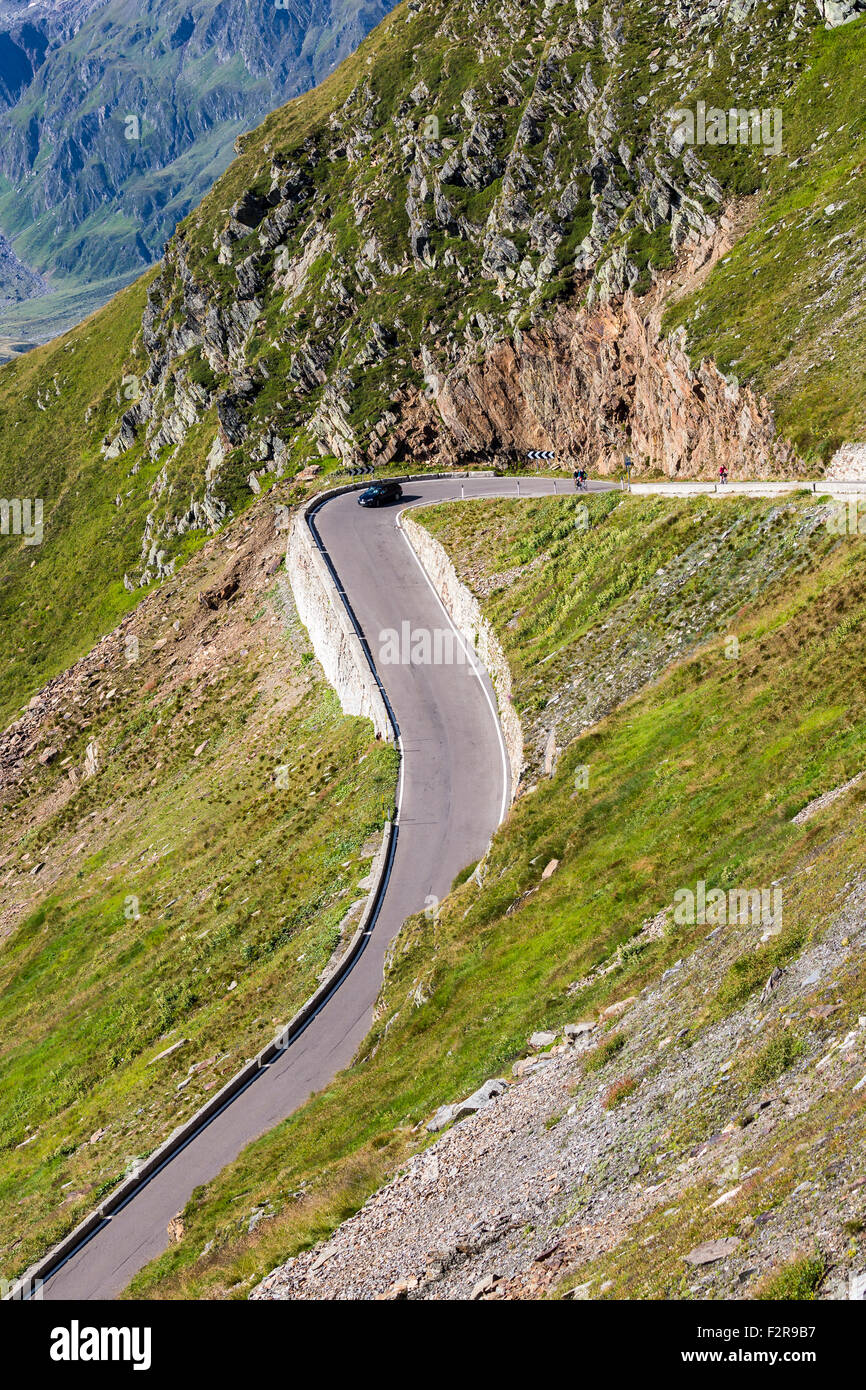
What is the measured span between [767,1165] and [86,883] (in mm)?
49184

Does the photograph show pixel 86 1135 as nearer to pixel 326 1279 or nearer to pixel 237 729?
pixel 326 1279

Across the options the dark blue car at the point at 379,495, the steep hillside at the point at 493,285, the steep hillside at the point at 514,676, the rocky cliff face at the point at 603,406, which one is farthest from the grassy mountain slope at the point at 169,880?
the steep hillside at the point at 493,285

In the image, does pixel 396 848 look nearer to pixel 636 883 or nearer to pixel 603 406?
pixel 636 883

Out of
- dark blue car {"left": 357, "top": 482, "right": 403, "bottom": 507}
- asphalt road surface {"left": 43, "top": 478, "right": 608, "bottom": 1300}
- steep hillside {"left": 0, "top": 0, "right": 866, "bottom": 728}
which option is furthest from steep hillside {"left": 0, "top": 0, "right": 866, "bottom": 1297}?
dark blue car {"left": 357, "top": 482, "right": 403, "bottom": 507}

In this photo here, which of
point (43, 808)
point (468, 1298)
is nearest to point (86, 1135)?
point (468, 1298)

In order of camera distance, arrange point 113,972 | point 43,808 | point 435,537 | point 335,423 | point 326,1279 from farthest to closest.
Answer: point 335,423
point 43,808
point 435,537
point 113,972
point 326,1279

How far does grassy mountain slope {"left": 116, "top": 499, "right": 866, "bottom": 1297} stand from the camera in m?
17.6

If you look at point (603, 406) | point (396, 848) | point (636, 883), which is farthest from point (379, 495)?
point (636, 883)

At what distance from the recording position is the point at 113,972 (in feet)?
148

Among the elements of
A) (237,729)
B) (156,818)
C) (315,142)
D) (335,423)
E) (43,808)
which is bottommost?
(43,808)

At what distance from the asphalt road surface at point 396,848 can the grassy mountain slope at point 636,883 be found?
186cm

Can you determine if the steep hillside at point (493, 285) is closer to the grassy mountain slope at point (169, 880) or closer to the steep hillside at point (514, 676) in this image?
the steep hillside at point (514, 676)

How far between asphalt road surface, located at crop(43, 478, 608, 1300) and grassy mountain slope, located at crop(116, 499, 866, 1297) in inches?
73.0
